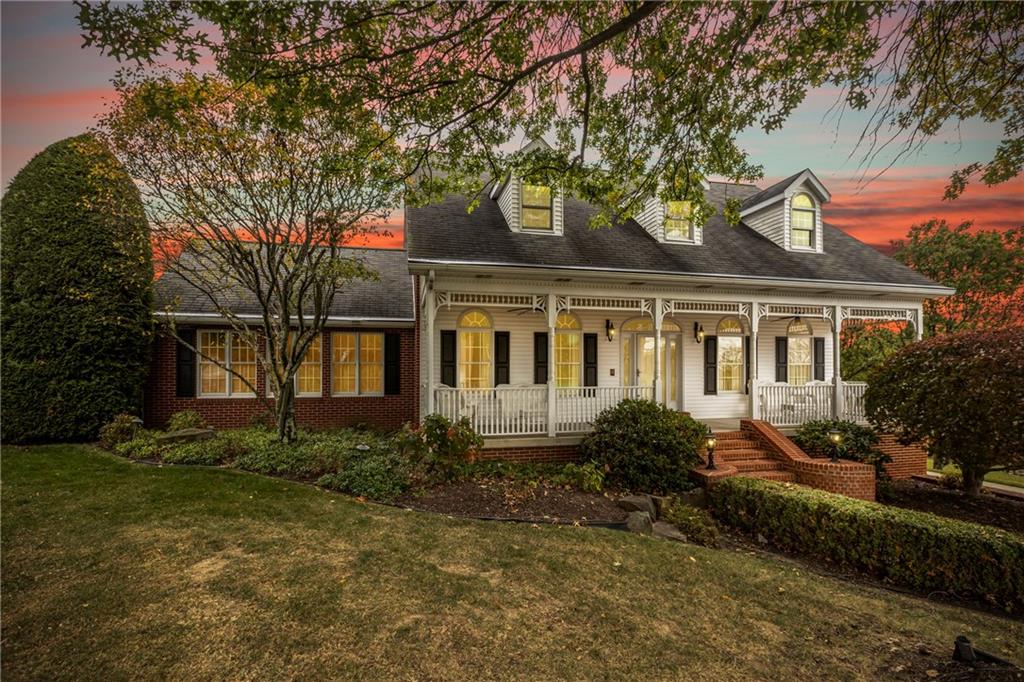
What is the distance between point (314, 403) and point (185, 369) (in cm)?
354

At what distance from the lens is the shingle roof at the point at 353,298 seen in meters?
12.8

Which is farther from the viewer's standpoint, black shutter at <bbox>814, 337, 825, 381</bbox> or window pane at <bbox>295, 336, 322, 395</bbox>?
black shutter at <bbox>814, 337, 825, 381</bbox>

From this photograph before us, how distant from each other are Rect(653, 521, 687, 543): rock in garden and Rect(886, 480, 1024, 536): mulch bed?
591 centimetres

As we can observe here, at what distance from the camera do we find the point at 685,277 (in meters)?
10.8

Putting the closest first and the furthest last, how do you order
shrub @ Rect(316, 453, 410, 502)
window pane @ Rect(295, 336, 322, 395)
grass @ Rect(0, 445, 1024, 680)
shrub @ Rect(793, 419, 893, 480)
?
grass @ Rect(0, 445, 1024, 680), shrub @ Rect(316, 453, 410, 502), shrub @ Rect(793, 419, 893, 480), window pane @ Rect(295, 336, 322, 395)

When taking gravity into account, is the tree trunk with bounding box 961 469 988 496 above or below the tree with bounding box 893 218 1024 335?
below

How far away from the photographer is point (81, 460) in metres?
9.02

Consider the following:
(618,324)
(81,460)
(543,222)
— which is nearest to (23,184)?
(81,460)

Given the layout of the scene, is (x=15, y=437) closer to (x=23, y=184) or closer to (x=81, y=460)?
(x=81, y=460)

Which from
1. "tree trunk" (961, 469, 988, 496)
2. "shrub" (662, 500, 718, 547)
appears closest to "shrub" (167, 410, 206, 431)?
"shrub" (662, 500, 718, 547)

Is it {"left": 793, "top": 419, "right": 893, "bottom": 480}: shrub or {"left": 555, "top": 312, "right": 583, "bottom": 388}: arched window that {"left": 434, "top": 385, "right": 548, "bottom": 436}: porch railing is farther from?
{"left": 793, "top": 419, "right": 893, "bottom": 480}: shrub

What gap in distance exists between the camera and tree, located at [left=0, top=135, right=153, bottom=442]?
10680 mm

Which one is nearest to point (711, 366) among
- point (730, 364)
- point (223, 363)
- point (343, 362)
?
point (730, 364)

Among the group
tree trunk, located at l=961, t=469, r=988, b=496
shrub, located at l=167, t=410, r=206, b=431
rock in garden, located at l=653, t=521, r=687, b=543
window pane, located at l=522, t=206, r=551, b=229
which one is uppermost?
window pane, located at l=522, t=206, r=551, b=229
